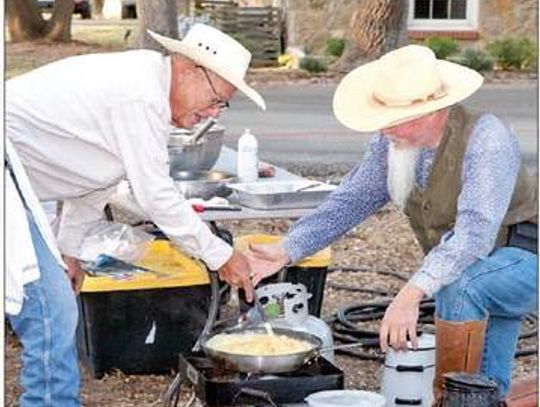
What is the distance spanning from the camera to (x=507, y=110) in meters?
15.6

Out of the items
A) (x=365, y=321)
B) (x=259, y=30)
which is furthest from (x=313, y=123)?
(x=365, y=321)

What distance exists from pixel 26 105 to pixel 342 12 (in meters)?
17.6

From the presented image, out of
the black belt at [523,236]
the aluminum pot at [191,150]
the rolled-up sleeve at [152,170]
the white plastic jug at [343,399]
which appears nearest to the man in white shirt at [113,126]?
the rolled-up sleeve at [152,170]

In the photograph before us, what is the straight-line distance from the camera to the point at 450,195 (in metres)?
4.37

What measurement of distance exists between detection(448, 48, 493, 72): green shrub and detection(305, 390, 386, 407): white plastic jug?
606 inches

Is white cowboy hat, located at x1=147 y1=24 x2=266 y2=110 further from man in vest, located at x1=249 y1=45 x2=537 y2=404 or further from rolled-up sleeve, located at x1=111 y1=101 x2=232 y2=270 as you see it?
man in vest, located at x1=249 y1=45 x2=537 y2=404

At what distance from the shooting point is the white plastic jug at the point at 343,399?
13.4ft

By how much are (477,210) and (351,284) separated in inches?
112

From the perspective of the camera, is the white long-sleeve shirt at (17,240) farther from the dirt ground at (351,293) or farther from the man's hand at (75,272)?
the dirt ground at (351,293)

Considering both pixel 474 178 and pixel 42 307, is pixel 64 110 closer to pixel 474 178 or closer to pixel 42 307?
pixel 42 307

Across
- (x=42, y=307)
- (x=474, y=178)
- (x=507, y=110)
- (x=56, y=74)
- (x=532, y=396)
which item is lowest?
(x=507, y=110)

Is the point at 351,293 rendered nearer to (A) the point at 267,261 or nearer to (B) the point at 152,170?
(A) the point at 267,261

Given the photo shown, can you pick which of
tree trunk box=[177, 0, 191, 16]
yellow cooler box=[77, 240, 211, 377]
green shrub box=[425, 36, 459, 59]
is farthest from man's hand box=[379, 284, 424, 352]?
tree trunk box=[177, 0, 191, 16]

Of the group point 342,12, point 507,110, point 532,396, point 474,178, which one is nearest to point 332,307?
point 532,396
